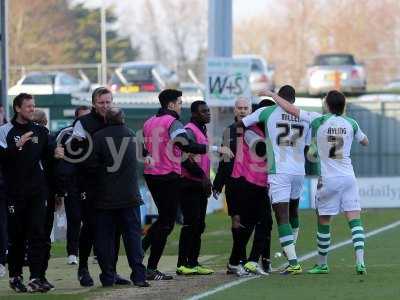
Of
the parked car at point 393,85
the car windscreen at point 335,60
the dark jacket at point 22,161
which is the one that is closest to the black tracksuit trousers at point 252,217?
the dark jacket at point 22,161

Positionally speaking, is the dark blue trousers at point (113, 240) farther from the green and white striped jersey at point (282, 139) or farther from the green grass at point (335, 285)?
the green and white striped jersey at point (282, 139)

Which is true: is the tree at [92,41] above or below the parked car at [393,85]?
above

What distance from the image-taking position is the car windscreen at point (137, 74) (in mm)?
48906

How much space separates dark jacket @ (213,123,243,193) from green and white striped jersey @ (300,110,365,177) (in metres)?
0.87

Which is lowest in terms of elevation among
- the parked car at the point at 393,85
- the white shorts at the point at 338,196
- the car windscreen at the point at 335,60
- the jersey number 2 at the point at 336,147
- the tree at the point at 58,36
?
the parked car at the point at 393,85

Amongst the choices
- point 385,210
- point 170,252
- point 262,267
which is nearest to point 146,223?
point 170,252

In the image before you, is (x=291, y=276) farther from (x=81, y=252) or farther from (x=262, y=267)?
(x=81, y=252)

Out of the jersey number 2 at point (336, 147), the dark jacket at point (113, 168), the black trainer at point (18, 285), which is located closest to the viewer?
the dark jacket at point (113, 168)

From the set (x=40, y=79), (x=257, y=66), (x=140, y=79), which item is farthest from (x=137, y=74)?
(x=257, y=66)

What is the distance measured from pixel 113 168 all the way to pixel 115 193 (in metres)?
0.26

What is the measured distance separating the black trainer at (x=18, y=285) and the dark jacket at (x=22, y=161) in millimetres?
886

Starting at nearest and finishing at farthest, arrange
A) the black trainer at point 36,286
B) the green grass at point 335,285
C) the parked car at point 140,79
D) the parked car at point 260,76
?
the green grass at point 335,285
the black trainer at point 36,286
the parked car at point 140,79
the parked car at point 260,76

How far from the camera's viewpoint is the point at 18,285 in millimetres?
13867

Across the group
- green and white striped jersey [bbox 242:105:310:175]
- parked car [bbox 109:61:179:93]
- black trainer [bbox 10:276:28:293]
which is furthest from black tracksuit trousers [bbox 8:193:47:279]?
parked car [bbox 109:61:179:93]
